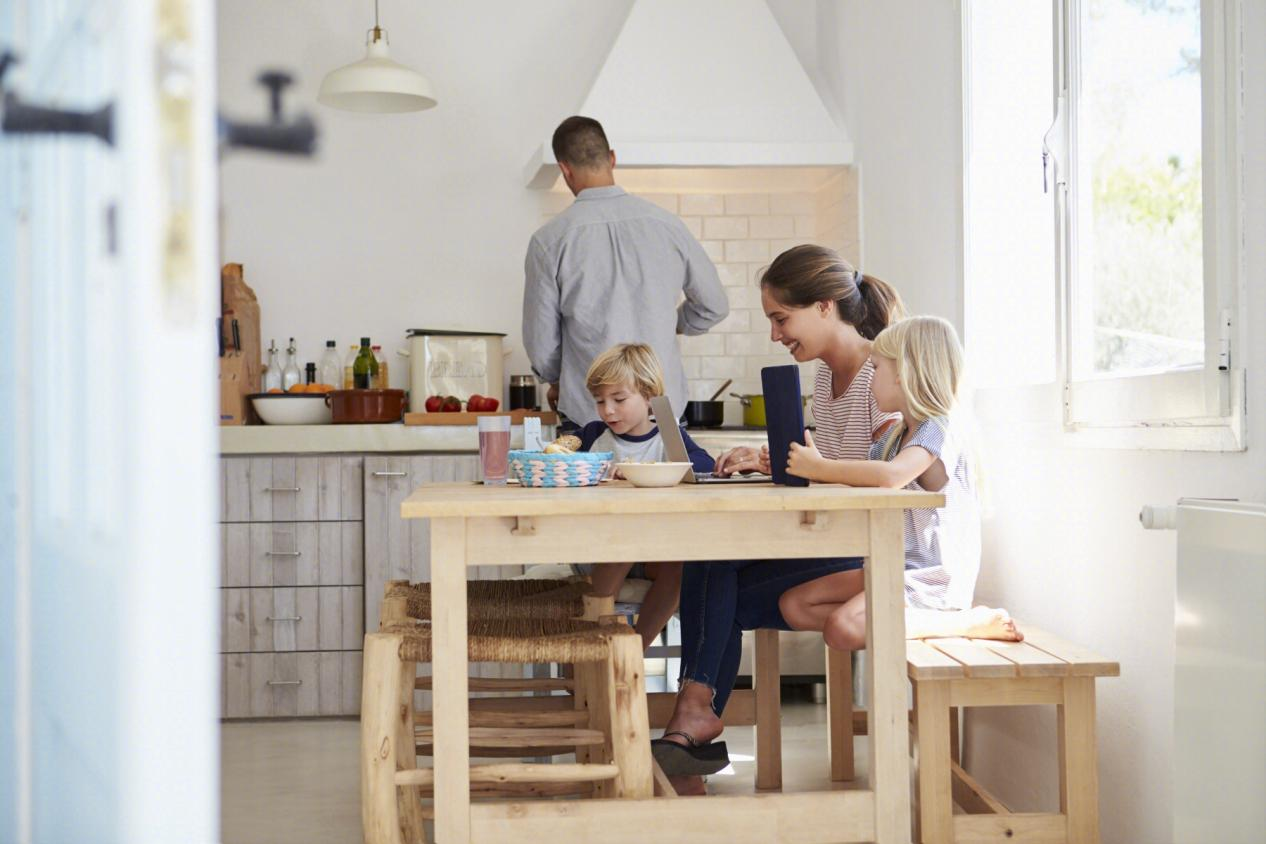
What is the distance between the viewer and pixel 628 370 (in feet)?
9.51

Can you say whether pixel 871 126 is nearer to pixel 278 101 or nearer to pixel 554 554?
pixel 554 554

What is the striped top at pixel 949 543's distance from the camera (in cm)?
252

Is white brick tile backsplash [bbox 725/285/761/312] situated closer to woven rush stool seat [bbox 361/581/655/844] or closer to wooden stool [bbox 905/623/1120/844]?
woven rush stool seat [bbox 361/581/655/844]

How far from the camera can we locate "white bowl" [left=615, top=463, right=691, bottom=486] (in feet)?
7.13

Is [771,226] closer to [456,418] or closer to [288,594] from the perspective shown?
[456,418]

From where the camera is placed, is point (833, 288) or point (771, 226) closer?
point (833, 288)

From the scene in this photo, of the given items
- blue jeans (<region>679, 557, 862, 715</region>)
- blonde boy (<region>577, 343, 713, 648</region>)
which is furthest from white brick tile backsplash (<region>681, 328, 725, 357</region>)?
blue jeans (<region>679, 557, 862, 715</region>)

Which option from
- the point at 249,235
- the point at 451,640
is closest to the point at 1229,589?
the point at 451,640

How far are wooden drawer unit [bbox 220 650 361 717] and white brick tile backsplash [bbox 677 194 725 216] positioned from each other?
204cm

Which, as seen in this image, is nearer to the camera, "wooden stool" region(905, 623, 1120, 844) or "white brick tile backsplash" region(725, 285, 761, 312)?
"wooden stool" region(905, 623, 1120, 844)

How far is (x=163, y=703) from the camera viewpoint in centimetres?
57

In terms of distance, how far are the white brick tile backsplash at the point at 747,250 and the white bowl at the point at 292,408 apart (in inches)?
64.2

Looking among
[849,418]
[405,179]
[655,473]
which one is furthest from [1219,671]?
[405,179]

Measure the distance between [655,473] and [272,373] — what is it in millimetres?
2749
